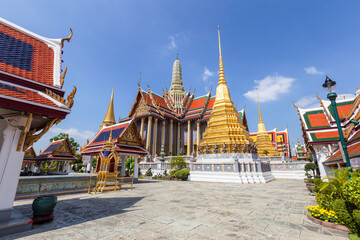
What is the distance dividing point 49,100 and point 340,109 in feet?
54.4

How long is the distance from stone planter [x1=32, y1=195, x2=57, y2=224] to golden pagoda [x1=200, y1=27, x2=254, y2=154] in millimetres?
14495

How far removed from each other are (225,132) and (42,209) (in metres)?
15.8

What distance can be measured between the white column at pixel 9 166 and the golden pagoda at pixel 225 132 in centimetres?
1498

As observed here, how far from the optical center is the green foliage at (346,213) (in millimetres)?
2859

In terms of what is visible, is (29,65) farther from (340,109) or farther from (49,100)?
(340,109)

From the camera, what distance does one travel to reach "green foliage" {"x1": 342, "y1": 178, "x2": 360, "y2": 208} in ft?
9.48

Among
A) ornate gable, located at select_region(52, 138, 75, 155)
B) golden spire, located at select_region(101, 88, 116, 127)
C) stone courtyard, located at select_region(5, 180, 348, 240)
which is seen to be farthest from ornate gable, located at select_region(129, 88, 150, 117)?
stone courtyard, located at select_region(5, 180, 348, 240)

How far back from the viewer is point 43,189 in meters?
6.66

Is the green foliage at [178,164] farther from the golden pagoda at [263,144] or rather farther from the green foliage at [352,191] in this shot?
the green foliage at [352,191]

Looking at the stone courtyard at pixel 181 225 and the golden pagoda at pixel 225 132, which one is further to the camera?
the golden pagoda at pixel 225 132

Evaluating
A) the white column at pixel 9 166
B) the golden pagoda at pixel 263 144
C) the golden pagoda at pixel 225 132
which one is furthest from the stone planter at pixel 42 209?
the golden pagoda at pixel 263 144

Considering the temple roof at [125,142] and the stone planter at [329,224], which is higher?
the temple roof at [125,142]

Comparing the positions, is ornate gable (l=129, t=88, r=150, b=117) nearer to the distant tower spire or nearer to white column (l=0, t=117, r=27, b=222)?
the distant tower spire

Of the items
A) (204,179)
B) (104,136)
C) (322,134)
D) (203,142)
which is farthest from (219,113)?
(104,136)
